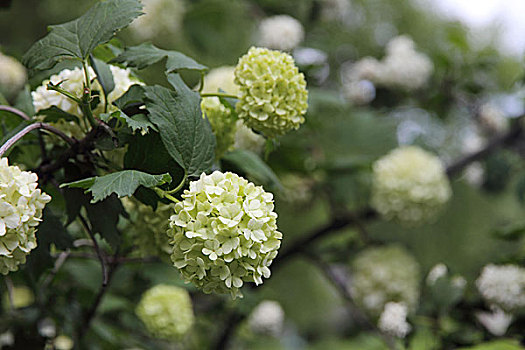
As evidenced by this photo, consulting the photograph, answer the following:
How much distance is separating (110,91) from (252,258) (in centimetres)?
15

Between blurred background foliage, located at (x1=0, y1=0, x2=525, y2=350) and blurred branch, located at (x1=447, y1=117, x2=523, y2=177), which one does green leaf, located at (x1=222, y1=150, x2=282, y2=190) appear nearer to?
blurred background foliage, located at (x1=0, y1=0, x2=525, y2=350)

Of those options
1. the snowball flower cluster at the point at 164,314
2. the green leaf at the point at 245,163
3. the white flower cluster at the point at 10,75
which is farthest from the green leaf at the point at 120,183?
the white flower cluster at the point at 10,75

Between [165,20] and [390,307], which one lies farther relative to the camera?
[165,20]

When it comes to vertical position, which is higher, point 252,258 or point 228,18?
point 228,18

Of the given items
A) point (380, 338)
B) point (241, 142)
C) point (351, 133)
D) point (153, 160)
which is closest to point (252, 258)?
point (153, 160)

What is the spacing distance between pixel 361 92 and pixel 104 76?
1.99 feet

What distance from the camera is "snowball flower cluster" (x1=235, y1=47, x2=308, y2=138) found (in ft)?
A: 1.09

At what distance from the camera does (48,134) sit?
0.33 m

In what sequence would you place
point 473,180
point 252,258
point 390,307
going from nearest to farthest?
point 252,258 → point 390,307 → point 473,180

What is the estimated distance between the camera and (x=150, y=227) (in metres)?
0.35

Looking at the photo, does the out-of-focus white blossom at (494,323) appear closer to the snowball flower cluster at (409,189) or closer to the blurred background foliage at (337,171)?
the blurred background foliage at (337,171)

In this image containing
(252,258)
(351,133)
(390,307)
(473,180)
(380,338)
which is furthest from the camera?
(473,180)

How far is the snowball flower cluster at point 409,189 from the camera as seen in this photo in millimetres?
716

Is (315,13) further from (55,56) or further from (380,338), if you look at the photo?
(55,56)
